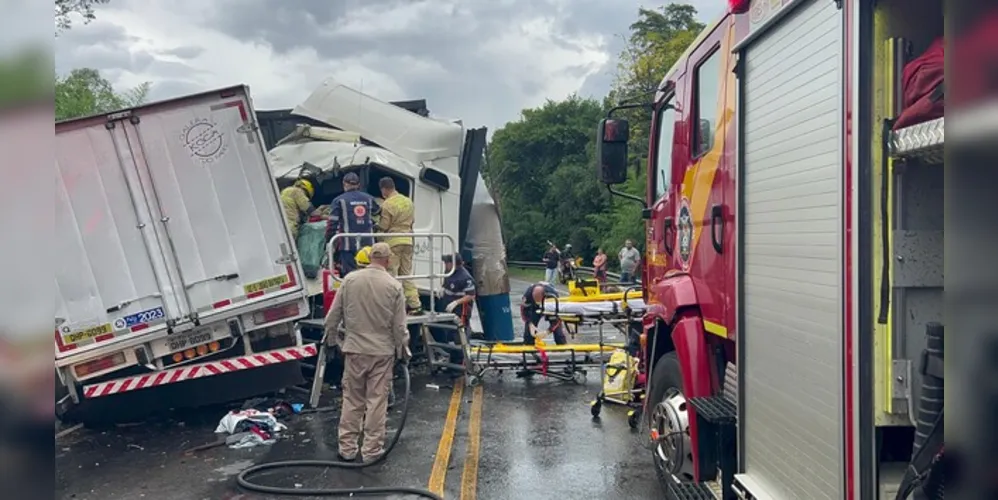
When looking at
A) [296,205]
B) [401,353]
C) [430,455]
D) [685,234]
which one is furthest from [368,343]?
[296,205]

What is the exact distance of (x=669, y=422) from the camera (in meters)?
4.95

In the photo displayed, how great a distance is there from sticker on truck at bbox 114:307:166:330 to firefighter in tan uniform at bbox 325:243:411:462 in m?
1.90

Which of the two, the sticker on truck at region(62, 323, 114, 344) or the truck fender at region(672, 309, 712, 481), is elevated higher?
the sticker on truck at region(62, 323, 114, 344)

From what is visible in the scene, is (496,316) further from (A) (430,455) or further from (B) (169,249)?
(A) (430,455)

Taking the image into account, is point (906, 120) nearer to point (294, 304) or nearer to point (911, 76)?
point (911, 76)

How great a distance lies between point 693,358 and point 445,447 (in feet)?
9.97

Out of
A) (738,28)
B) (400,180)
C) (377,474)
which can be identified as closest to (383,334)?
(377,474)

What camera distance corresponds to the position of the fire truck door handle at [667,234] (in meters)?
5.61

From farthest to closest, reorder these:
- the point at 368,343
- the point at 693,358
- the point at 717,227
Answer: the point at 368,343 < the point at 693,358 < the point at 717,227

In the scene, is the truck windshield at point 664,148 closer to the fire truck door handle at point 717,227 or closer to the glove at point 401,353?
the fire truck door handle at point 717,227

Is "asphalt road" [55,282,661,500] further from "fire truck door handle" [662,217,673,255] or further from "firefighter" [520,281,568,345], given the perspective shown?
"firefighter" [520,281,568,345]

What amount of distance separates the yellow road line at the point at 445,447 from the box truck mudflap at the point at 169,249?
156cm

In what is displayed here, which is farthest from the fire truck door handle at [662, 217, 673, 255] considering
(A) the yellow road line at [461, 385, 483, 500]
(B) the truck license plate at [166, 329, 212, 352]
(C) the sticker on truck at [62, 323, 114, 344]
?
(C) the sticker on truck at [62, 323, 114, 344]

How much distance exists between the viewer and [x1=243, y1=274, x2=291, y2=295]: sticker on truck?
26.8 ft
